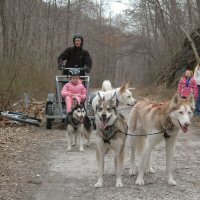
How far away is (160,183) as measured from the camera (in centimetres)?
527

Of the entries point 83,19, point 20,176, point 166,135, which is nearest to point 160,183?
point 166,135

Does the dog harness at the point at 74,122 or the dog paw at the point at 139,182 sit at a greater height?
the dog harness at the point at 74,122

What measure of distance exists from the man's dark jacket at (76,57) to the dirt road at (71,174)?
2.52m

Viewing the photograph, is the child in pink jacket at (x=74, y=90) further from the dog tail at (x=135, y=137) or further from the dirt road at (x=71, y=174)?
the dog tail at (x=135, y=137)

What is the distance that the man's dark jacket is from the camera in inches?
397

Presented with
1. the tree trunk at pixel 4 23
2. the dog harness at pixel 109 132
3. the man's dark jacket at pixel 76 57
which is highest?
the tree trunk at pixel 4 23

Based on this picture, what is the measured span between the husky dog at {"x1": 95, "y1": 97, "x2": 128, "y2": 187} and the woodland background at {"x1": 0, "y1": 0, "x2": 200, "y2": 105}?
6.14 metres

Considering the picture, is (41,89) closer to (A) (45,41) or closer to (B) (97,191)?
(A) (45,41)

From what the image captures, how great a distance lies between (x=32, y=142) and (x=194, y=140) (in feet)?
11.6

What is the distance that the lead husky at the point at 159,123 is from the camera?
15.8 feet

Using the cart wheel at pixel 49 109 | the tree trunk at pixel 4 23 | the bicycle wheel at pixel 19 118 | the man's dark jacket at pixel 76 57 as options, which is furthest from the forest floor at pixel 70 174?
the tree trunk at pixel 4 23

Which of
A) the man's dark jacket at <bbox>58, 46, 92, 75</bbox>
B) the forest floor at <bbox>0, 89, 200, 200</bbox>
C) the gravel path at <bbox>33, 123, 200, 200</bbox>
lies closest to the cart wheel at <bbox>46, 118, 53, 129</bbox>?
the forest floor at <bbox>0, 89, 200, 200</bbox>

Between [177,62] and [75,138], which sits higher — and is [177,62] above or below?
above

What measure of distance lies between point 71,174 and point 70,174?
14mm
